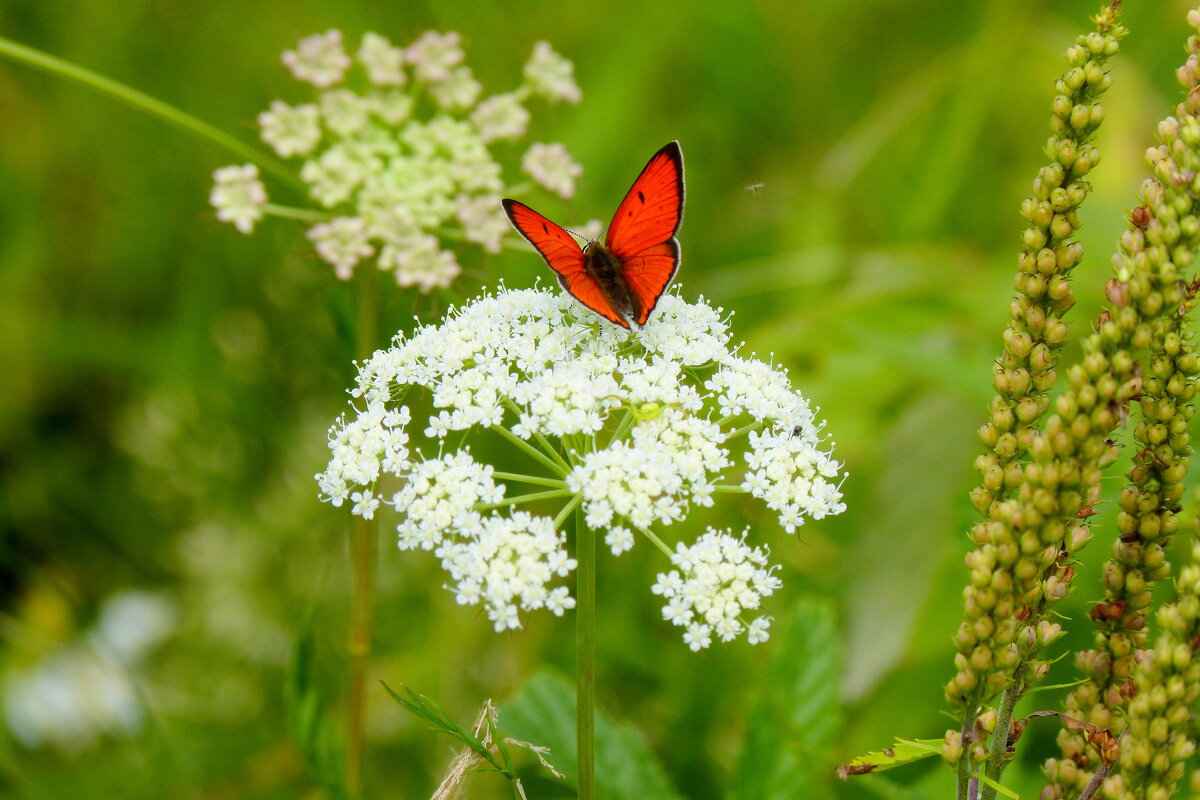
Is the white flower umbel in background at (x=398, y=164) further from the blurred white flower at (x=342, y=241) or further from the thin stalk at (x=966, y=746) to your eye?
the thin stalk at (x=966, y=746)

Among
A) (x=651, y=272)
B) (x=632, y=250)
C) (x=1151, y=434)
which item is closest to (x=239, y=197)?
(x=632, y=250)

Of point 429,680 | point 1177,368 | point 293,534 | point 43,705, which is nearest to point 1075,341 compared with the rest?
point 1177,368

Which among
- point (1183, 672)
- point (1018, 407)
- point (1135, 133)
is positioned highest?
point (1135, 133)

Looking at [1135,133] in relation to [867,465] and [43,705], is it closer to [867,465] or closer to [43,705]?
[867,465]

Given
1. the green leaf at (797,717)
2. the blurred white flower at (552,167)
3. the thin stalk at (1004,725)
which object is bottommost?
the thin stalk at (1004,725)

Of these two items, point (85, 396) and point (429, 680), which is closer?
point (429, 680)

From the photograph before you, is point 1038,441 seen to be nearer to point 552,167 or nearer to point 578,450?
point 578,450

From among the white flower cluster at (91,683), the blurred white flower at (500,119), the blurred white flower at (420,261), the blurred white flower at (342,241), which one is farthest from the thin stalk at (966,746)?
the white flower cluster at (91,683)
